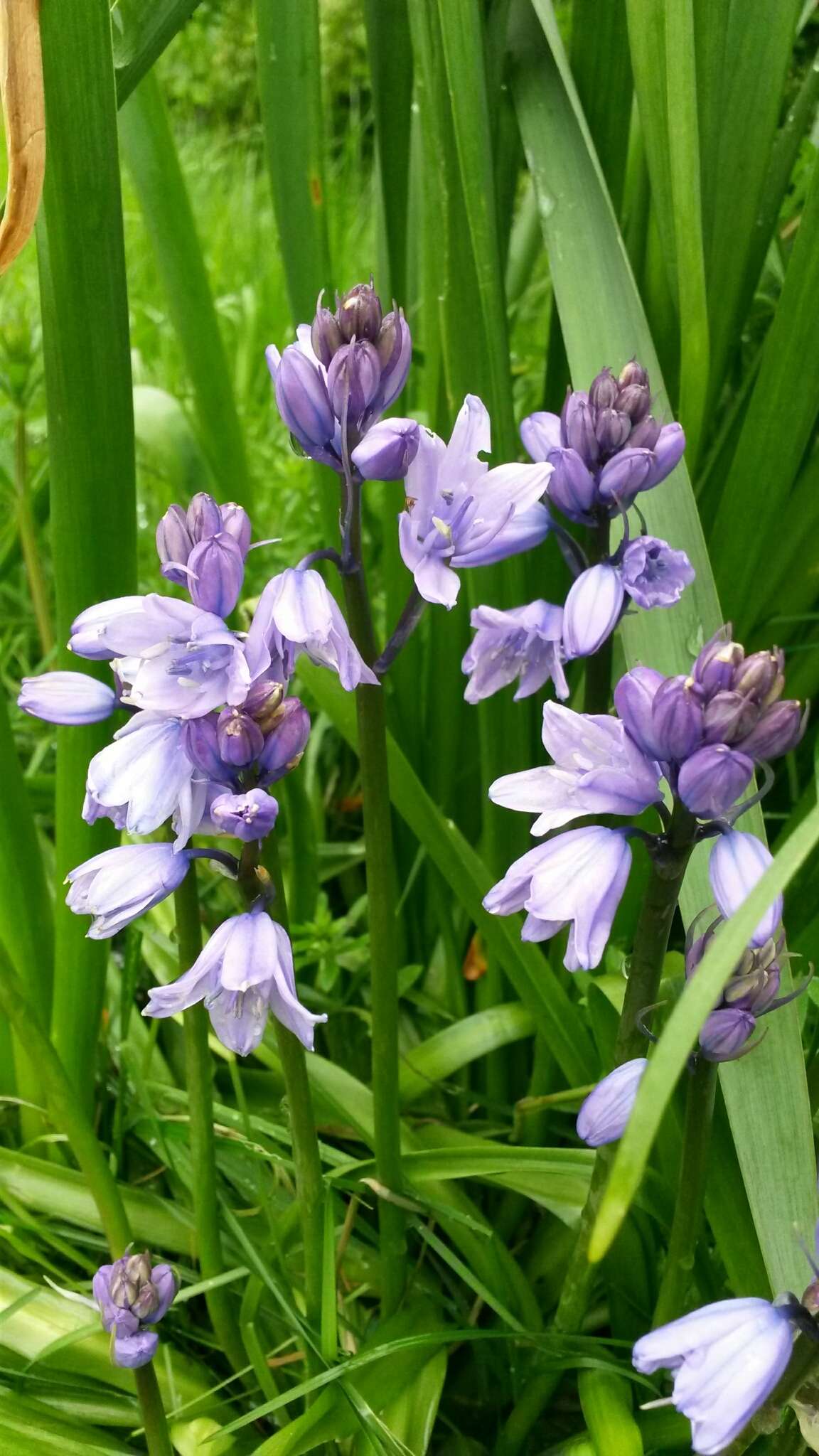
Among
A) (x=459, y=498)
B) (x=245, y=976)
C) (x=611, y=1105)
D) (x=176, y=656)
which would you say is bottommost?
(x=611, y=1105)

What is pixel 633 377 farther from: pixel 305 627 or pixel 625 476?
pixel 305 627

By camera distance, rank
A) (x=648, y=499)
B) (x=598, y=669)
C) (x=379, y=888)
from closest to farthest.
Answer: (x=379, y=888)
(x=598, y=669)
(x=648, y=499)

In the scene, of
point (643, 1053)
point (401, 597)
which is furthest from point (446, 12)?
point (643, 1053)

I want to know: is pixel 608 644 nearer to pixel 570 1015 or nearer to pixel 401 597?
pixel 570 1015

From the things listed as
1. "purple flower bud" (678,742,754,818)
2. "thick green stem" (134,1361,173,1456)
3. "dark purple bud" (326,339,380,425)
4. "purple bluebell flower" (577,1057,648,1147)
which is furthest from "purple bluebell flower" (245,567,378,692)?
"thick green stem" (134,1361,173,1456)

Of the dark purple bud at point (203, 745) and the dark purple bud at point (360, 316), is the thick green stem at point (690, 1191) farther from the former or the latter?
the dark purple bud at point (360, 316)

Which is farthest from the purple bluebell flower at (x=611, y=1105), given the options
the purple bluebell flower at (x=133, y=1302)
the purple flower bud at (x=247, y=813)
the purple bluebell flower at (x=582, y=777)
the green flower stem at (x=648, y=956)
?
the purple bluebell flower at (x=133, y=1302)

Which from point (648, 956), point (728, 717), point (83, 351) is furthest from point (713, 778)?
point (83, 351)
